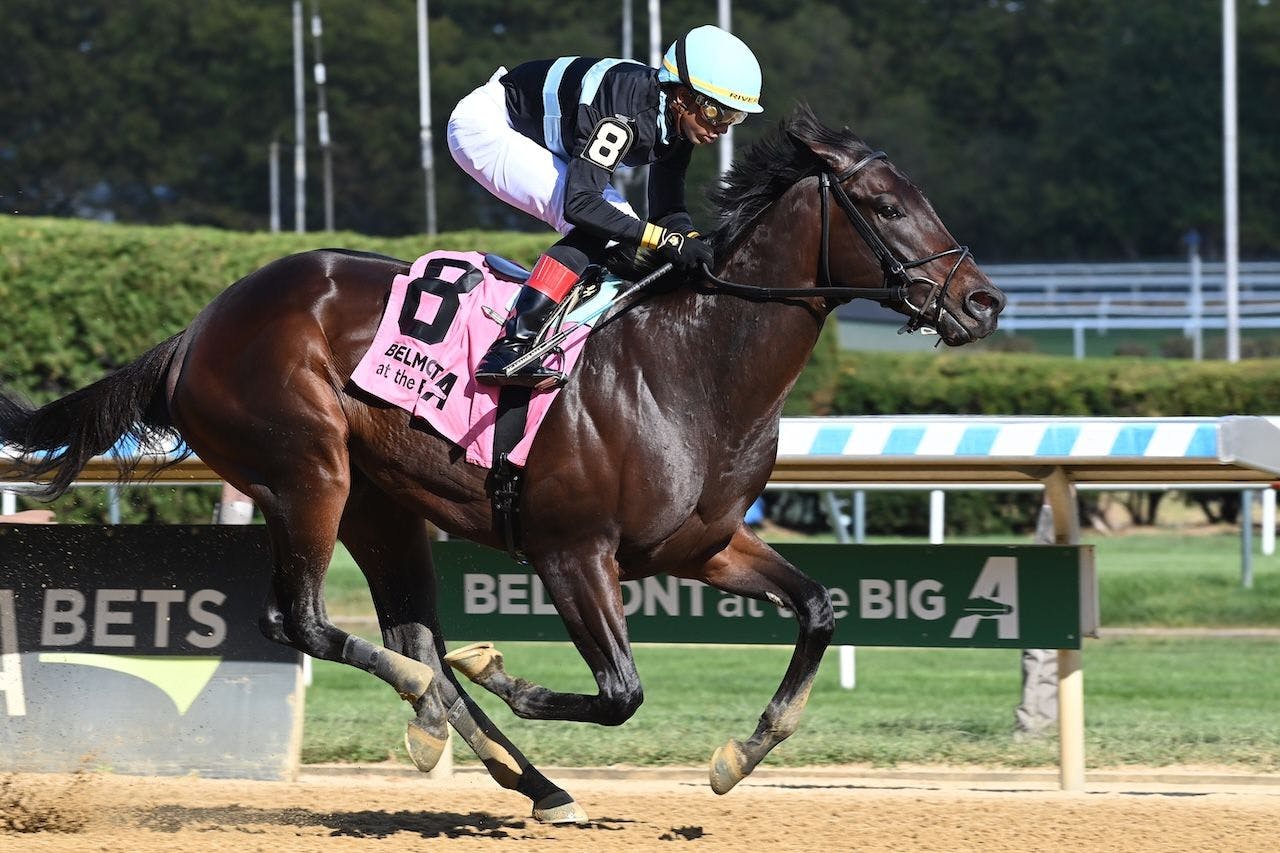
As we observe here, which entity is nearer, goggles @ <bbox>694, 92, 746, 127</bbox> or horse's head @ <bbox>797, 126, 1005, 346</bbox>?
horse's head @ <bbox>797, 126, 1005, 346</bbox>

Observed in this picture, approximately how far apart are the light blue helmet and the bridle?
32cm

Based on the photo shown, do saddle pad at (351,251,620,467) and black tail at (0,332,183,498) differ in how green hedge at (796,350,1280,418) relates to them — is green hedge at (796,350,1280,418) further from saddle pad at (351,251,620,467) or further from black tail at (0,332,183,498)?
saddle pad at (351,251,620,467)

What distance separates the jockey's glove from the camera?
16.0ft

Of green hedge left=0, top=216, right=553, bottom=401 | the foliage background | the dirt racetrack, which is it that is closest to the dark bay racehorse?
the dirt racetrack

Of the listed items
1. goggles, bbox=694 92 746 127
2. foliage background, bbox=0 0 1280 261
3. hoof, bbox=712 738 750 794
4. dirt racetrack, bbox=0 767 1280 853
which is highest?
foliage background, bbox=0 0 1280 261

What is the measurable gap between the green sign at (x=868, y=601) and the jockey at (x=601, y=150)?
4.45 ft

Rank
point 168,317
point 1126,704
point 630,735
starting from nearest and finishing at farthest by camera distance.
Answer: point 630,735
point 1126,704
point 168,317

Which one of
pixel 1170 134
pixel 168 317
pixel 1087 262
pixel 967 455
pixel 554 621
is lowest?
pixel 554 621

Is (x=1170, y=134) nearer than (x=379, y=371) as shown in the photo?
No

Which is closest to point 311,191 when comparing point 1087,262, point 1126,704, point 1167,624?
point 1087,262

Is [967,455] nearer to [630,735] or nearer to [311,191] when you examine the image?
[630,735]

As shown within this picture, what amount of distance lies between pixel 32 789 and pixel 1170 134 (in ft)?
135

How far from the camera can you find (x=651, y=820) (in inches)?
208

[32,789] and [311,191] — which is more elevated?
[311,191]
